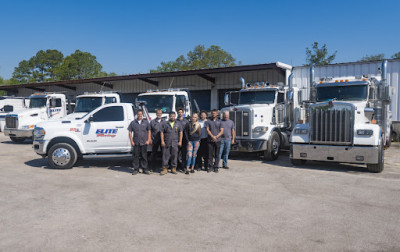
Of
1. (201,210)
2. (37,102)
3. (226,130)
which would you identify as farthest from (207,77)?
(201,210)

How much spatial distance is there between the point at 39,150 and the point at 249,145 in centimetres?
639

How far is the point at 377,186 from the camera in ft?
25.0

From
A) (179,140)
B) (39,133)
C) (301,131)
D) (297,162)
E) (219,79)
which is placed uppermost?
(219,79)

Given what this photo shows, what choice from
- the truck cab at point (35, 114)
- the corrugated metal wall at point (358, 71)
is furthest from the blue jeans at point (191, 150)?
the truck cab at point (35, 114)

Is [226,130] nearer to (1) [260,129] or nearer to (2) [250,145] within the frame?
(2) [250,145]

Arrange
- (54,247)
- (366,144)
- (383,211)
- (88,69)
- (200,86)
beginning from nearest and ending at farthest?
1. (54,247)
2. (383,211)
3. (366,144)
4. (200,86)
5. (88,69)

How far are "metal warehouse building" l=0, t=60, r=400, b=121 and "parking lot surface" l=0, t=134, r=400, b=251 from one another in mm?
8020

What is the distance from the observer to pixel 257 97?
1258cm

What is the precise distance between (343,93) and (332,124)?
1541 millimetres

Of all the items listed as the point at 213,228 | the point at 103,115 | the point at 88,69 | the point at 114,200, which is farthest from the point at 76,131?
the point at 88,69

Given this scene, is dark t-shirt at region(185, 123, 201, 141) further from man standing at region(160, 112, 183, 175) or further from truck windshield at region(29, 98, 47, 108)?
truck windshield at region(29, 98, 47, 108)

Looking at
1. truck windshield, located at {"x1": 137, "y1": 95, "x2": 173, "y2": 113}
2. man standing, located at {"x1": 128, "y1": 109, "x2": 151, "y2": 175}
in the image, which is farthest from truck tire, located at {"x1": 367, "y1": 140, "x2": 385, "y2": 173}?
truck windshield, located at {"x1": 137, "y1": 95, "x2": 173, "y2": 113}

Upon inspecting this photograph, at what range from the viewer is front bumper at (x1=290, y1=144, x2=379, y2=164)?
8.87m

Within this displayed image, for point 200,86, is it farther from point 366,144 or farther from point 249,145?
point 366,144
